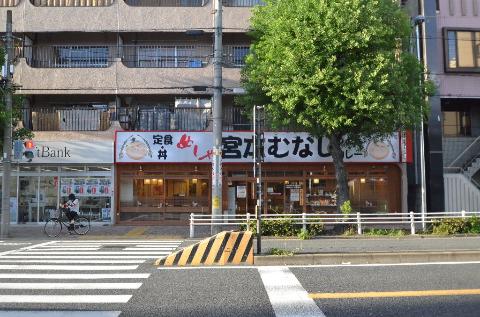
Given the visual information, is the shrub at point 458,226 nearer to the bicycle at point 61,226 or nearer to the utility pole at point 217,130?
the utility pole at point 217,130

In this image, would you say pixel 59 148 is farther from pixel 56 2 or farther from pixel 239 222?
pixel 239 222

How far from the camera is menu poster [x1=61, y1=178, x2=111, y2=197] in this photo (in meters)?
22.5

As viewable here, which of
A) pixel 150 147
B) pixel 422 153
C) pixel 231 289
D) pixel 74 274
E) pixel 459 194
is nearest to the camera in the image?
pixel 231 289

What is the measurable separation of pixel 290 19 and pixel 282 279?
33.2ft

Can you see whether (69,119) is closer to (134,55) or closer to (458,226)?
(134,55)

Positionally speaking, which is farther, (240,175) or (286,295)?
(240,175)

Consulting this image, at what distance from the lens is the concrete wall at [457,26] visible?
74.2 feet

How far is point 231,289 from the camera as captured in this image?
8.18 metres

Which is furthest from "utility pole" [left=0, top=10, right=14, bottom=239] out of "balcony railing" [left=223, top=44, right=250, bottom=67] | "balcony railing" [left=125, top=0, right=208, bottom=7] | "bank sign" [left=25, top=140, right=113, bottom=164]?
"balcony railing" [left=223, top=44, right=250, bottom=67]

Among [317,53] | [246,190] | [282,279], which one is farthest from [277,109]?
[282,279]

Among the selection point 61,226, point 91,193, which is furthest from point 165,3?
point 61,226

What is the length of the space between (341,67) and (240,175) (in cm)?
824

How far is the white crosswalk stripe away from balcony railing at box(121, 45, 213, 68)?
35.7 feet

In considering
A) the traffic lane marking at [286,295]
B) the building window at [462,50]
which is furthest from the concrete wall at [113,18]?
the traffic lane marking at [286,295]
